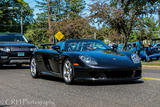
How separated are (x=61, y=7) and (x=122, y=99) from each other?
89.0 metres

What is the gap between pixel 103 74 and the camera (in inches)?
305

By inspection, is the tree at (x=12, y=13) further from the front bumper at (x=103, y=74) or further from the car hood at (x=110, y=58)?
the front bumper at (x=103, y=74)

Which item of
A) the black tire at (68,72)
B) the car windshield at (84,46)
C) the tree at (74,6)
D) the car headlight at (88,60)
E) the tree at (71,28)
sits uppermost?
the tree at (74,6)

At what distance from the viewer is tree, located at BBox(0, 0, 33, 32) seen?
67125mm

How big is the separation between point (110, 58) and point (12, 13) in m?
64.9

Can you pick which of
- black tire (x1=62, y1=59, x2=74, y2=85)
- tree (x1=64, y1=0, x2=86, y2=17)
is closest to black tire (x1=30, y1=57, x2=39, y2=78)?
black tire (x1=62, y1=59, x2=74, y2=85)

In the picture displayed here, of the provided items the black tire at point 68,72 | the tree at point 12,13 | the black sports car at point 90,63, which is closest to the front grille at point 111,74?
the black sports car at point 90,63

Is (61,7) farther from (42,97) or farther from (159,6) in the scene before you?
(42,97)

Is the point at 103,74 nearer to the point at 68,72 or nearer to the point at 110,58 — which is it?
the point at 110,58

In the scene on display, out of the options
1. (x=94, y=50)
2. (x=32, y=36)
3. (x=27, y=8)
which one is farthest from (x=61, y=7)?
(x=94, y=50)

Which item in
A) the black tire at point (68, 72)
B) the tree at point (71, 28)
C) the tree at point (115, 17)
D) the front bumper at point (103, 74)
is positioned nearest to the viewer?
the front bumper at point (103, 74)

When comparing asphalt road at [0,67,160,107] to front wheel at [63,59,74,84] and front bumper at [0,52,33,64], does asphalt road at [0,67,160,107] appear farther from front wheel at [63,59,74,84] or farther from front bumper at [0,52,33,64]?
front bumper at [0,52,33,64]

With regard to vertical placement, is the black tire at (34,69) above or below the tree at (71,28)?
below

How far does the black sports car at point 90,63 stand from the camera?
7734mm
